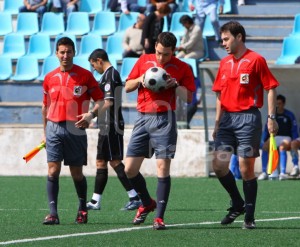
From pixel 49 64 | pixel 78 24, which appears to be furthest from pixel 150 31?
pixel 78 24

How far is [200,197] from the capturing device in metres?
14.5

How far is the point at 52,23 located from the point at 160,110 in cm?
1441

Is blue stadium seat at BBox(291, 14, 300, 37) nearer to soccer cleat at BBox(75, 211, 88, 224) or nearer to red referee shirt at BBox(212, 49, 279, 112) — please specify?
red referee shirt at BBox(212, 49, 279, 112)

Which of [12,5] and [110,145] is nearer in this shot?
[110,145]

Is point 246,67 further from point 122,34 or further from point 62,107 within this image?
point 122,34

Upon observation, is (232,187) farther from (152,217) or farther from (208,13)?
(208,13)

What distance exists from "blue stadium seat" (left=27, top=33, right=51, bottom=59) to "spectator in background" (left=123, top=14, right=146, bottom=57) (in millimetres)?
2374

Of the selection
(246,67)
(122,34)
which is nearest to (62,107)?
(246,67)

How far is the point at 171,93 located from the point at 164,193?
101 cm

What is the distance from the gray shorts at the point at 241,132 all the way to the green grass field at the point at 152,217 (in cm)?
76

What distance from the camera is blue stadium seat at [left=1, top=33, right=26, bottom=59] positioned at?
23.6 meters

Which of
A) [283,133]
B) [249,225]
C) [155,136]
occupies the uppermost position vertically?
[155,136]

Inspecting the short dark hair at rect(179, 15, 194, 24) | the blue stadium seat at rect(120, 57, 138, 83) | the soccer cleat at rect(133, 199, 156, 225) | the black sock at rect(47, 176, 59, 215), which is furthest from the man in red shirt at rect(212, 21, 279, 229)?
the blue stadium seat at rect(120, 57, 138, 83)

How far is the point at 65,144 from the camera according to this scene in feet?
34.0
